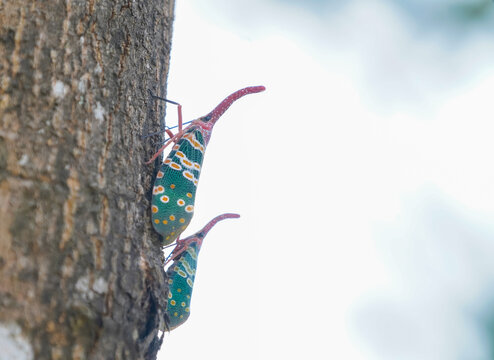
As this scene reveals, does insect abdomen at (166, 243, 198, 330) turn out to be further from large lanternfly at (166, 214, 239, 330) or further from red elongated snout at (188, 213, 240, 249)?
red elongated snout at (188, 213, 240, 249)

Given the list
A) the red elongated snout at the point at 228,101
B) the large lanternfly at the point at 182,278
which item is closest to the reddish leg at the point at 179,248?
the large lanternfly at the point at 182,278

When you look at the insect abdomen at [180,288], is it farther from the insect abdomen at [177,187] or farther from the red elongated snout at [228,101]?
the red elongated snout at [228,101]

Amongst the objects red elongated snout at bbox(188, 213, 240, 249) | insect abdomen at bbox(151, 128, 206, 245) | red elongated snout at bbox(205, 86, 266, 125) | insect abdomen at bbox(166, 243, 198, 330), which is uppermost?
red elongated snout at bbox(205, 86, 266, 125)

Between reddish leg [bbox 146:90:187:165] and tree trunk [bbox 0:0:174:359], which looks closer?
tree trunk [bbox 0:0:174:359]

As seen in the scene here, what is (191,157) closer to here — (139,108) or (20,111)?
(139,108)

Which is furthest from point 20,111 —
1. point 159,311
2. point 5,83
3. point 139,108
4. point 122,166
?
point 159,311

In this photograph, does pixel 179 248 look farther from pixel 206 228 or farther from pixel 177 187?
pixel 177 187

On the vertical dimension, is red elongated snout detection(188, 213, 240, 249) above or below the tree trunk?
below

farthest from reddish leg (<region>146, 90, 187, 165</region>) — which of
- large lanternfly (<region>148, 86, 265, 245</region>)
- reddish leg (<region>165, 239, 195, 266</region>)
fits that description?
reddish leg (<region>165, 239, 195, 266</region>)
